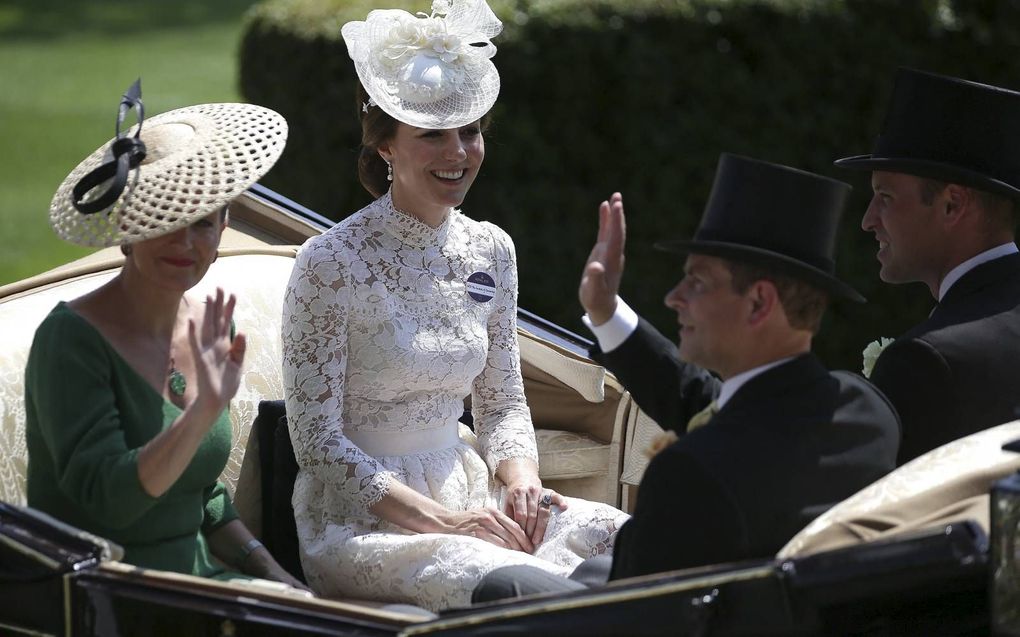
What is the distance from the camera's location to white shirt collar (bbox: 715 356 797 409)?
8.00 ft

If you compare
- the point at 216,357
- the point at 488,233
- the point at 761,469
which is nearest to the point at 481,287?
the point at 488,233

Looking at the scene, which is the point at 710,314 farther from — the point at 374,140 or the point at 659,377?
the point at 374,140

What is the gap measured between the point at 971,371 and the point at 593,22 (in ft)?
14.3

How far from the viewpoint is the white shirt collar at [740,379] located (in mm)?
2438

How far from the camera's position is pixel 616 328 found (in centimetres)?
278

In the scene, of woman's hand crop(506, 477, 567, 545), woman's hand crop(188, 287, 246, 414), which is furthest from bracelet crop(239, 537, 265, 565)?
woman's hand crop(188, 287, 246, 414)

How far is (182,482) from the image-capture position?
9.37 ft

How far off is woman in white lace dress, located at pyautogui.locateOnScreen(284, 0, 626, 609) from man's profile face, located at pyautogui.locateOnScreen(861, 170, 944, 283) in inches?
33.3

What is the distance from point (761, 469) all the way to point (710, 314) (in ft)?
0.97

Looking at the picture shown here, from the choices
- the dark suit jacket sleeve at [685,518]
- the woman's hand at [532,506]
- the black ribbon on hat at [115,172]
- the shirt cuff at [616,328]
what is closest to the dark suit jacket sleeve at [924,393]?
the shirt cuff at [616,328]

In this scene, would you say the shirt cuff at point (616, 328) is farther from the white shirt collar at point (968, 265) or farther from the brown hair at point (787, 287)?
the white shirt collar at point (968, 265)

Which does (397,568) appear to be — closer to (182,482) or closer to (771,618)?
(182,482)

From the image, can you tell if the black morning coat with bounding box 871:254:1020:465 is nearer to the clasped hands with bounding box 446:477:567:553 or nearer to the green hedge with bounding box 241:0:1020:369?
the clasped hands with bounding box 446:477:567:553

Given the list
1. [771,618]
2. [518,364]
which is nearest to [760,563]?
[771,618]
